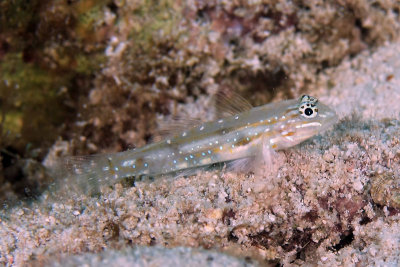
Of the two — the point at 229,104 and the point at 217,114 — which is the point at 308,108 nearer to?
the point at 229,104

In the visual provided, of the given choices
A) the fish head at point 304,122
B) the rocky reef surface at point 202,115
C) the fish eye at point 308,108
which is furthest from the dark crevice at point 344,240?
the fish eye at point 308,108

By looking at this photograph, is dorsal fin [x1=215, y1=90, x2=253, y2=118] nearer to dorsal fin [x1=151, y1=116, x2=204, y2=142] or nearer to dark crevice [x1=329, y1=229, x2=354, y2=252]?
dorsal fin [x1=151, y1=116, x2=204, y2=142]

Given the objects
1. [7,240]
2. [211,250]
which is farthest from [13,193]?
[211,250]

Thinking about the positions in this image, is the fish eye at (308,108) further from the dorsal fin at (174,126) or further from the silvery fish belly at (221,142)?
the dorsal fin at (174,126)

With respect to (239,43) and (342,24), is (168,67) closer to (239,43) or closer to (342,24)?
(239,43)

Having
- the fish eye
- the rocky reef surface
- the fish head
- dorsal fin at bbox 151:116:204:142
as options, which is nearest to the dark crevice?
the rocky reef surface

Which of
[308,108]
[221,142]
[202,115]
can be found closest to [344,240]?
[308,108]

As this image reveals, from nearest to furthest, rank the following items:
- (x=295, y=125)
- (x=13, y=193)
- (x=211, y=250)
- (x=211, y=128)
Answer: (x=211, y=250), (x=295, y=125), (x=211, y=128), (x=13, y=193)
